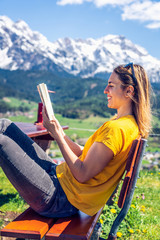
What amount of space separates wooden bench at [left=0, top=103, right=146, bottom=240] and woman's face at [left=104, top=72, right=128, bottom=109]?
0.39 metres

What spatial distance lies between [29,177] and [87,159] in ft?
1.49

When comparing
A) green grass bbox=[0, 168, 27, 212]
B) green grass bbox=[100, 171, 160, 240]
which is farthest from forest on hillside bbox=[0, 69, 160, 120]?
green grass bbox=[100, 171, 160, 240]

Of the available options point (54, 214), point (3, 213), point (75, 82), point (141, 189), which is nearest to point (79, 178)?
point (54, 214)

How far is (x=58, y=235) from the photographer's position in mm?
1663

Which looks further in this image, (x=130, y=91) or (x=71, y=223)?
(x=130, y=91)

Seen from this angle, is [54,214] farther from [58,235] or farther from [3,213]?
[3,213]

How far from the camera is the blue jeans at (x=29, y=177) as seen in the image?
1.84 metres

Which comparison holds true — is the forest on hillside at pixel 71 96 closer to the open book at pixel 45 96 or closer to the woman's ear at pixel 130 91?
the woman's ear at pixel 130 91

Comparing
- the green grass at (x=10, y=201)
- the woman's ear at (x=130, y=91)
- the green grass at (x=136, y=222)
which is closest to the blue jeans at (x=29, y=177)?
the woman's ear at (x=130, y=91)

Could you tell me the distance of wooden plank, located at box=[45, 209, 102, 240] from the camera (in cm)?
166

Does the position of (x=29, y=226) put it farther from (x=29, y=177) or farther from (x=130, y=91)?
(x=130, y=91)

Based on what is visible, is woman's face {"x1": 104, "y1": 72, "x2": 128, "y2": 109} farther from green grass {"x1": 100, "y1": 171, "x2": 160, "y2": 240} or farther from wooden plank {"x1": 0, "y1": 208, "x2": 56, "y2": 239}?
green grass {"x1": 100, "y1": 171, "x2": 160, "y2": 240}

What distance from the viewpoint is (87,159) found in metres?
1.78

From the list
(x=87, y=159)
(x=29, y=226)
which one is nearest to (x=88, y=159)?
(x=87, y=159)
